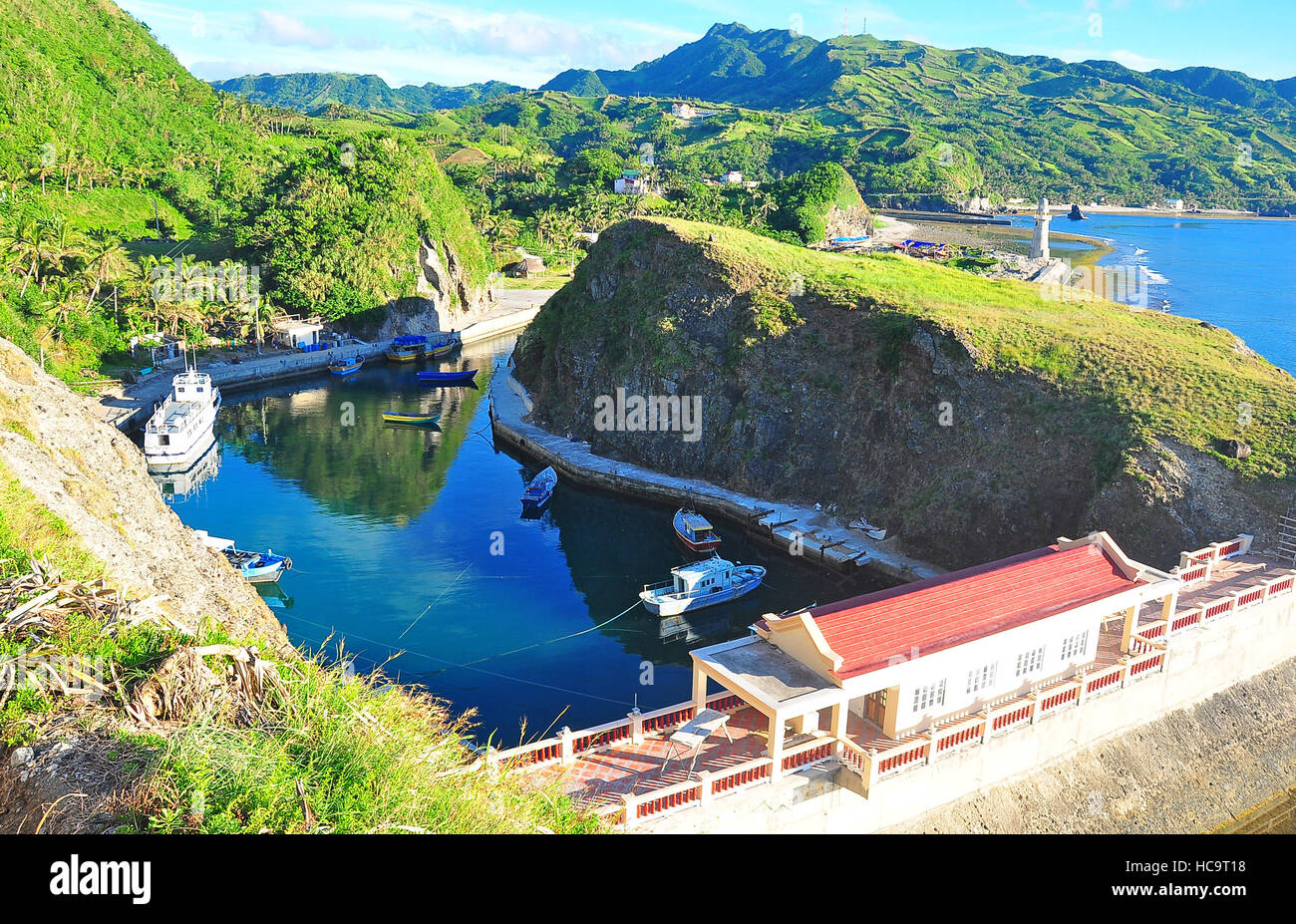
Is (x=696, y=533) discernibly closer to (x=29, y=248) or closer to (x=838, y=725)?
(x=838, y=725)

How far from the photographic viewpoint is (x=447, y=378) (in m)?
94.9

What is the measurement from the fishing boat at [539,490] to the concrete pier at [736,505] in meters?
3.18

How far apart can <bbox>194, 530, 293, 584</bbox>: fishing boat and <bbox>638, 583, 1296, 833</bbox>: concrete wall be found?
3213 cm

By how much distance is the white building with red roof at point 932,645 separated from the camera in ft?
79.6

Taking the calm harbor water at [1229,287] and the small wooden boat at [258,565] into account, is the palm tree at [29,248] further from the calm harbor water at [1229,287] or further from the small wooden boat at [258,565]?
the calm harbor water at [1229,287]

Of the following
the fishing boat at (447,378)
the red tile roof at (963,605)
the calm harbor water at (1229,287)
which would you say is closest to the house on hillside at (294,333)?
the fishing boat at (447,378)

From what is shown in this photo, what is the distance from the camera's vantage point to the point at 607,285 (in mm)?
74562

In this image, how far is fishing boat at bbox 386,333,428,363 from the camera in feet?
340

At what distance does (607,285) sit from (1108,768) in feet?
179

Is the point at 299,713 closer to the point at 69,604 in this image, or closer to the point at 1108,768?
the point at 69,604

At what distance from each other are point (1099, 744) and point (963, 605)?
7313 mm

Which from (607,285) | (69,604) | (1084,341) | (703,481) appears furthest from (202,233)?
(69,604)

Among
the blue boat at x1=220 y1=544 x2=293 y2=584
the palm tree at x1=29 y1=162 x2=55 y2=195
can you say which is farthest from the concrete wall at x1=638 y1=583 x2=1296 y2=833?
the palm tree at x1=29 y1=162 x2=55 y2=195

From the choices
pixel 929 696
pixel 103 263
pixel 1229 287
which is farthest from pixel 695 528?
pixel 1229 287
